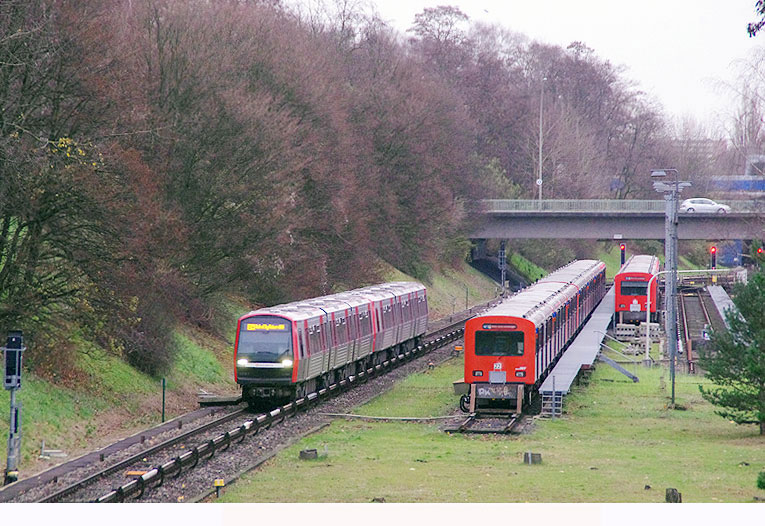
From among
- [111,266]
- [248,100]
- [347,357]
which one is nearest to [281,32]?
[248,100]

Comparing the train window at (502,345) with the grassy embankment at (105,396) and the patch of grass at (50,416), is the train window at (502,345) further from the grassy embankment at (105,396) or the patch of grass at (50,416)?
the patch of grass at (50,416)

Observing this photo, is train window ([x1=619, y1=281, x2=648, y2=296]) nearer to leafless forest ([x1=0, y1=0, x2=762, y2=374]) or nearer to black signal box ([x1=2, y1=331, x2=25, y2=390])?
leafless forest ([x1=0, y1=0, x2=762, y2=374])

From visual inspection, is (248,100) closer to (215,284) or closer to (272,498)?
(215,284)

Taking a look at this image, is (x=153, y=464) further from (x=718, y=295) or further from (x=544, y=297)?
(x=718, y=295)

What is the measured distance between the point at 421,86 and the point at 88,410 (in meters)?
50.8

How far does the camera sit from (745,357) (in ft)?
90.4

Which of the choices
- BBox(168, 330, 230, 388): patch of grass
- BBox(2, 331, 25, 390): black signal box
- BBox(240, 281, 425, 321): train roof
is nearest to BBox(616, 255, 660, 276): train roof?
BBox(240, 281, 425, 321): train roof

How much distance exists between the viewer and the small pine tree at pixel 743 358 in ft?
90.1

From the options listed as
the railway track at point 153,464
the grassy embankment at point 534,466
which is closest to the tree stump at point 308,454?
the grassy embankment at point 534,466

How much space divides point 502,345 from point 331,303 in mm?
7145

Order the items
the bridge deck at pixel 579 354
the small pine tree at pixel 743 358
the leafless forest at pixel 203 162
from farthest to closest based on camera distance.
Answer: the bridge deck at pixel 579 354
the leafless forest at pixel 203 162
the small pine tree at pixel 743 358

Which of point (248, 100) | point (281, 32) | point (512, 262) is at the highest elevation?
point (281, 32)

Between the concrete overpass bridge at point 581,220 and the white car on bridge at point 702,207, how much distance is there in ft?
3.51

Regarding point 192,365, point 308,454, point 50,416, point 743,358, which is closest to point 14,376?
point 50,416
